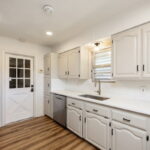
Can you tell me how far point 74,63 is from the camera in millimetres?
2934

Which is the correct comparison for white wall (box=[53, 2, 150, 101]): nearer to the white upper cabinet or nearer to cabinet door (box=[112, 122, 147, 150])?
the white upper cabinet

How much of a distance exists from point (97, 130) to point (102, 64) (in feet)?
4.96

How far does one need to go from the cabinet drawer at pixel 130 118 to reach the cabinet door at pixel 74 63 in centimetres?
141

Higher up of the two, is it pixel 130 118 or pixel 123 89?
pixel 123 89

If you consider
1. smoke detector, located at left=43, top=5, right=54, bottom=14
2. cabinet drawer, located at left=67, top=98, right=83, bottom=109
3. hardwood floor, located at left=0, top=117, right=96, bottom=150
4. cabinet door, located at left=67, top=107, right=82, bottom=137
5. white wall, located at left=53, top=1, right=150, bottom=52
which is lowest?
hardwood floor, located at left=0, top=117, right=96, bottom=150

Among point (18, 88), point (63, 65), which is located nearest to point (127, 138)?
point (63, 65)

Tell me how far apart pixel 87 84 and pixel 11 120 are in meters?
2.44

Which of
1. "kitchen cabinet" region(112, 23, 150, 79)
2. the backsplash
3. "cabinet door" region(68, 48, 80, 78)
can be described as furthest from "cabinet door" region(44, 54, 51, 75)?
"kitchen cabinet" region(112, 23, 150, 79)

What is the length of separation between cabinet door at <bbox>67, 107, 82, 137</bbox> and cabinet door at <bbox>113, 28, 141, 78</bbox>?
1169 millimetres

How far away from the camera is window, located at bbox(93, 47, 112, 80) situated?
2619 mm

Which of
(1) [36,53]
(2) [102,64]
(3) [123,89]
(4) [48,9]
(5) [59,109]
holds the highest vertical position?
(4) [48,9]

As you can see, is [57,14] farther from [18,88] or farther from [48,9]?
[18,88]

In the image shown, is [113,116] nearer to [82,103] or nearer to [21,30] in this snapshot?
[82,103]

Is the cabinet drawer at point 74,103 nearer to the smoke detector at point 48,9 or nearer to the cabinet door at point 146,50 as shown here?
the cabinet door at point 146,50
